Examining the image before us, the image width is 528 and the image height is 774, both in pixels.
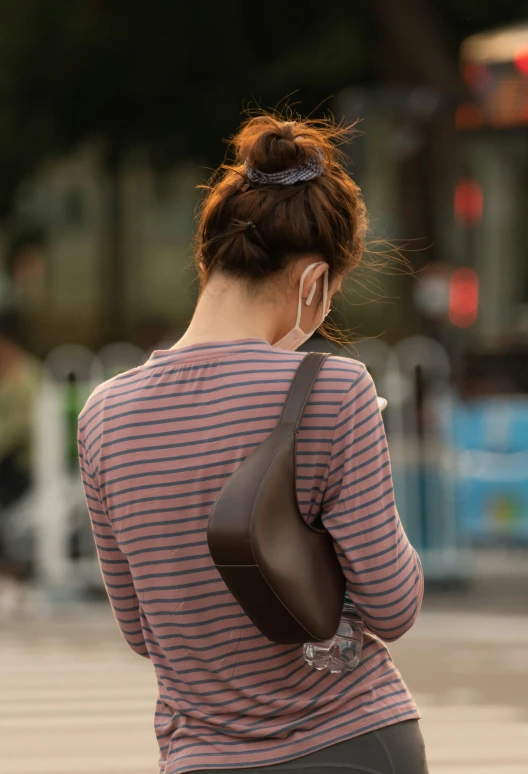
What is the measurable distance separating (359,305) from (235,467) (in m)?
3.23

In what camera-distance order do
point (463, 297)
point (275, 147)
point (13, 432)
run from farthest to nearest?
point (463, 297) → point (13, 432) → point (275, 147)

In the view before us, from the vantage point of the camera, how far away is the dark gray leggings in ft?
7.08

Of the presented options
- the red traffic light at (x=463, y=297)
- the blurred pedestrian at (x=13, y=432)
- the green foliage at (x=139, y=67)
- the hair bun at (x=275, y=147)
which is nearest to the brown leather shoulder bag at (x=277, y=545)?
the hair bun at (x=275, y=147)

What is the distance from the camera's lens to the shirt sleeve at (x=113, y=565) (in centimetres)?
235

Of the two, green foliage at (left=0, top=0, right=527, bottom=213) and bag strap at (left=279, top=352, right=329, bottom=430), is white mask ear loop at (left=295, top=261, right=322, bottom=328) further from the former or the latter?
green foliage at (left=0, top=0, right=527, bottom=213)

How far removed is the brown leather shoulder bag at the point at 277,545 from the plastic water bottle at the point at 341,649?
0.17 ft

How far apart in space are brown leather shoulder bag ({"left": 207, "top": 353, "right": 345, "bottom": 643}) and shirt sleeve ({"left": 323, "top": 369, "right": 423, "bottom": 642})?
0.12ft

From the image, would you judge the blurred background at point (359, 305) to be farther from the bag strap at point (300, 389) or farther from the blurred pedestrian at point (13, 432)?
the bag strap at point (300, 389)

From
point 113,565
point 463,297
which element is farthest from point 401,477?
point 113,565

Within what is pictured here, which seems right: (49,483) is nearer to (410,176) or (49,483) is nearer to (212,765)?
(410,176)

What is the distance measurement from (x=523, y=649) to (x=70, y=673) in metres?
2.31

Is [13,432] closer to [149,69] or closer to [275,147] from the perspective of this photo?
[149,69]

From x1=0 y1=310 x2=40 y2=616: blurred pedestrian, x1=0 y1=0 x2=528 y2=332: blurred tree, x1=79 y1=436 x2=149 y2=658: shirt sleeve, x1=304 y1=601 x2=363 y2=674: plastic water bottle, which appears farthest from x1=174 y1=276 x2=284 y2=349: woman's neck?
x1=0 y1=0 x2=528 y2=332: blurred tree

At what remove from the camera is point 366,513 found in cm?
213
